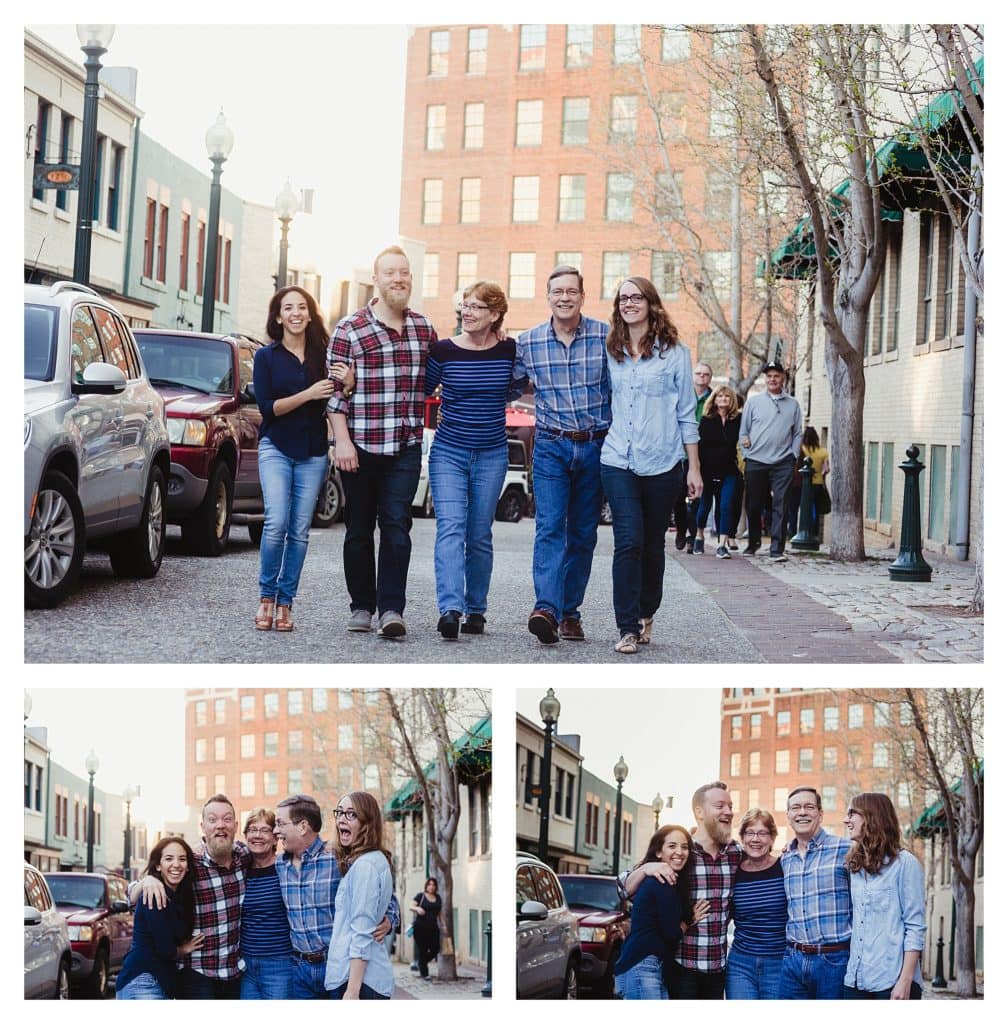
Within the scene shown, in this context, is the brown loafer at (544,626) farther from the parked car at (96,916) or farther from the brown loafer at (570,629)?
the parked car at (96,916)

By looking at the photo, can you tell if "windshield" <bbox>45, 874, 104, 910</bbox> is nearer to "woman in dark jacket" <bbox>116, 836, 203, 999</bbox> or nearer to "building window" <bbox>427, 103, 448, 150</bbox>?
"woman in dark jacket" <bbox>116, 836, 203, 999</bbox>

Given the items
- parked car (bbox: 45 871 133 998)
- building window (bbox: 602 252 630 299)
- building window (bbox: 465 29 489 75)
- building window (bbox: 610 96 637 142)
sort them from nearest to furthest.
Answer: parked car (bbox: 45 871 133 998) → building window (bbox: 465 29 489 75) → building window (bbox: 610 96 637 142) → building window (bbox: 602 252 630 299)

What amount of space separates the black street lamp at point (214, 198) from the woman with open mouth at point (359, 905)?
11.1ft

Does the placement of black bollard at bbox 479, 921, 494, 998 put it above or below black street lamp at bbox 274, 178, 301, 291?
below

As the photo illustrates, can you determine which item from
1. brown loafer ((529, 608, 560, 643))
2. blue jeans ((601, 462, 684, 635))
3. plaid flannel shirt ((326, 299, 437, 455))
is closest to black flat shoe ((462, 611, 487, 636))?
brown loafer ((529, 608, 560, 643))

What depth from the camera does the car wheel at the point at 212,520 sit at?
1052cm

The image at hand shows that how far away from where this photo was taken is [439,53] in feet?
25.8

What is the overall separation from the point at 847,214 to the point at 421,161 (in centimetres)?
463

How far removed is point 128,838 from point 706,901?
2.39 meters

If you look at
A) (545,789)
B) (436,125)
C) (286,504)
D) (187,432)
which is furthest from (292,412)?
(187,432)

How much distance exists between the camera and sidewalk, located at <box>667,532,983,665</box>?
784cm

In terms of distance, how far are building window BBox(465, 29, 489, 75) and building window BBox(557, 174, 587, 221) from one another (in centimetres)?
217
